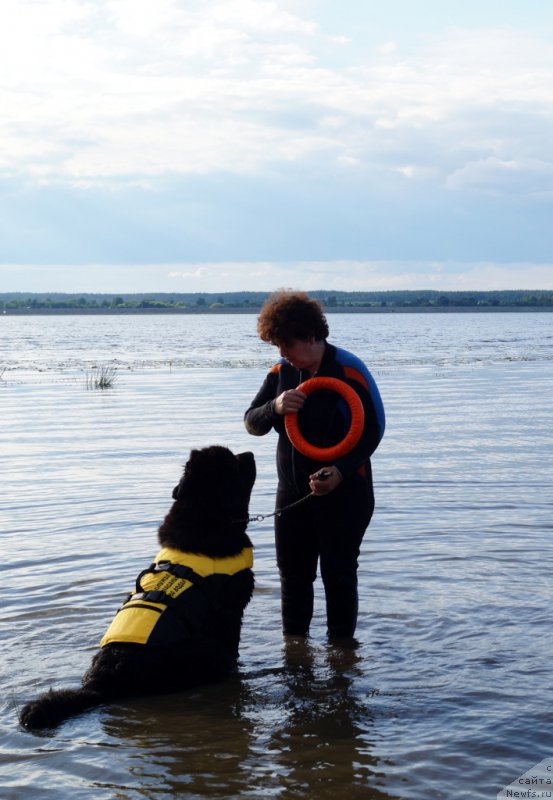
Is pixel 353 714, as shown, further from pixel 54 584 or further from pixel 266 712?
pixel 54 584

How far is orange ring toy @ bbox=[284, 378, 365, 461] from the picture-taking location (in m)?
5.70

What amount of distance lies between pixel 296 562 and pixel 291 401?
115 centimetres

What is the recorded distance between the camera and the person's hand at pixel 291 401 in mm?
5695

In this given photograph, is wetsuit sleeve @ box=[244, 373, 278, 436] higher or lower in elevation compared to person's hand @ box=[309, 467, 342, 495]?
higher

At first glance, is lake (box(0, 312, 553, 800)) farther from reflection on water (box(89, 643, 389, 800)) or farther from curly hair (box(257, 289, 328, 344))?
curly hair (box(257, 289, 328, 344))

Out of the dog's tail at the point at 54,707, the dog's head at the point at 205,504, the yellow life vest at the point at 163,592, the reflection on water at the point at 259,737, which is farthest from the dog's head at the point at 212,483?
the dog's tail at the point at 54,707

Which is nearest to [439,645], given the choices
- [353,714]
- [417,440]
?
[353,714]

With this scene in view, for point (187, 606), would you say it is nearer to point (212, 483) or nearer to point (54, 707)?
point (212, 483)

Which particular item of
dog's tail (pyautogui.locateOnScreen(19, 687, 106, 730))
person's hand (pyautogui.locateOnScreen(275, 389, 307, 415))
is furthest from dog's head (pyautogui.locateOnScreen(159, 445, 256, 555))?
dog's tail (pyautogui.locateOnScreen(19, 687, 106, 730))

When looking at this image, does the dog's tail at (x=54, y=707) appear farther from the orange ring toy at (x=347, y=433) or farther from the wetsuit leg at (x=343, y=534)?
the orange ring toy at (x=347, y=433)

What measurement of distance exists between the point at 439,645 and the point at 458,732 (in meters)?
1.34

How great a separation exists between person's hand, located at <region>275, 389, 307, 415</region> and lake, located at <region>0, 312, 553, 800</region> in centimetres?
160

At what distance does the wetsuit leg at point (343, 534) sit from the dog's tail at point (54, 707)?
1.66 metres

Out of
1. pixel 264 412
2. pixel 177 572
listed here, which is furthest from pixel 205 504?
pixel 264 412
